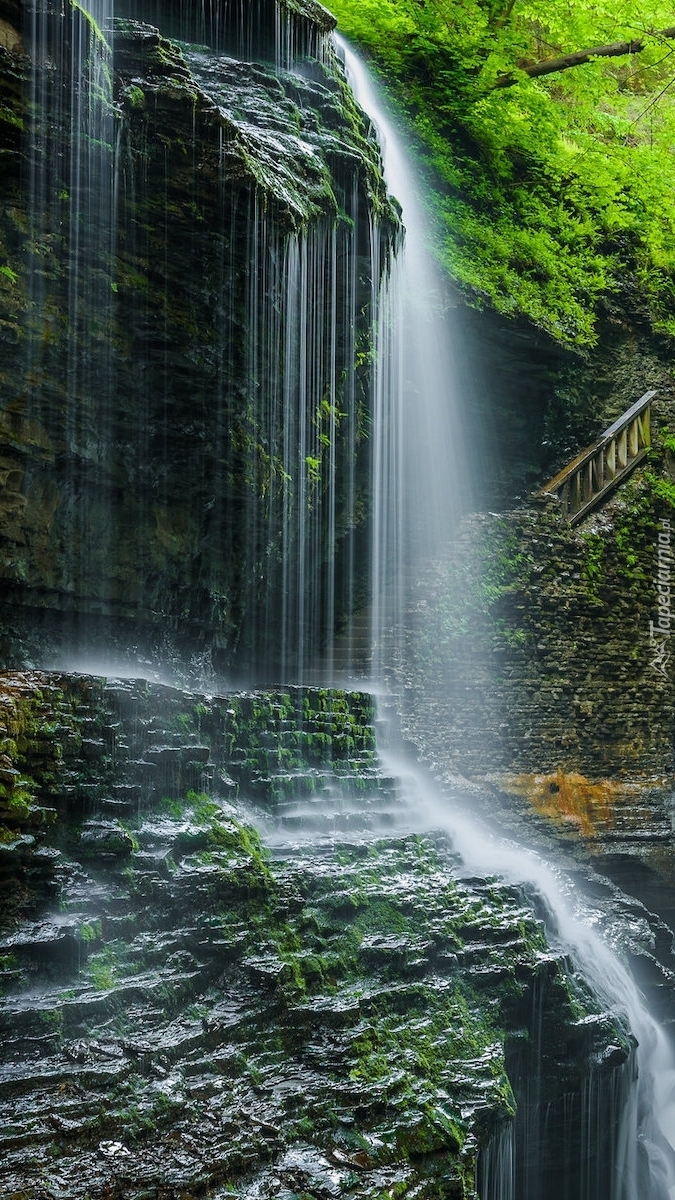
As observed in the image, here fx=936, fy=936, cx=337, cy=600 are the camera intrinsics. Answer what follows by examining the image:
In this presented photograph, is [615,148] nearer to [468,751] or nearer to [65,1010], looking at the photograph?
[468,751]

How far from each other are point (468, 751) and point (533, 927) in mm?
4026

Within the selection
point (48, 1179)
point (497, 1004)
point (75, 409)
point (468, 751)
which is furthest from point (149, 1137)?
point (468, 751)

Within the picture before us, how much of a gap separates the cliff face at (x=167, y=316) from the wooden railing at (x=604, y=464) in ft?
12.4

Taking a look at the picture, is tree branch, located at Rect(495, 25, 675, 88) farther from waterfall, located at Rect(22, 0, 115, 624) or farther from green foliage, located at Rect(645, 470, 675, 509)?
waterfall, located at Rect(22, 0, 115, 624)

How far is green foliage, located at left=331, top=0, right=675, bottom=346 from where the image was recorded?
36.8 ft

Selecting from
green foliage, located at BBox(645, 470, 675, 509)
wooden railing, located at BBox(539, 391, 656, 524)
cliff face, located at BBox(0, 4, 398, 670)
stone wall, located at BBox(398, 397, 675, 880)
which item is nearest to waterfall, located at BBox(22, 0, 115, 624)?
cliff face, located at BBox(0, 4, 398, 670)

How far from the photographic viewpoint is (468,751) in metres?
10.1

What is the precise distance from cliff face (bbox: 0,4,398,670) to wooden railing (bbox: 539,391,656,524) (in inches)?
149

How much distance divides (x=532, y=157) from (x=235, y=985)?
1128 cm

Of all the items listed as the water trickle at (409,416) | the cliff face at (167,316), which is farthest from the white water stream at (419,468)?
the cliff face at (167,316)

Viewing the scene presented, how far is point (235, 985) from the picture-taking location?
14.8 feet

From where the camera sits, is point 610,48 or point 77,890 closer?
point 77,890

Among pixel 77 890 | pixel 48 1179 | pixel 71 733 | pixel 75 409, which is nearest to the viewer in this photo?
pixel 48 1179

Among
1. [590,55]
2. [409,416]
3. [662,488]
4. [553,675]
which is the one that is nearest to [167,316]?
[409,416]
